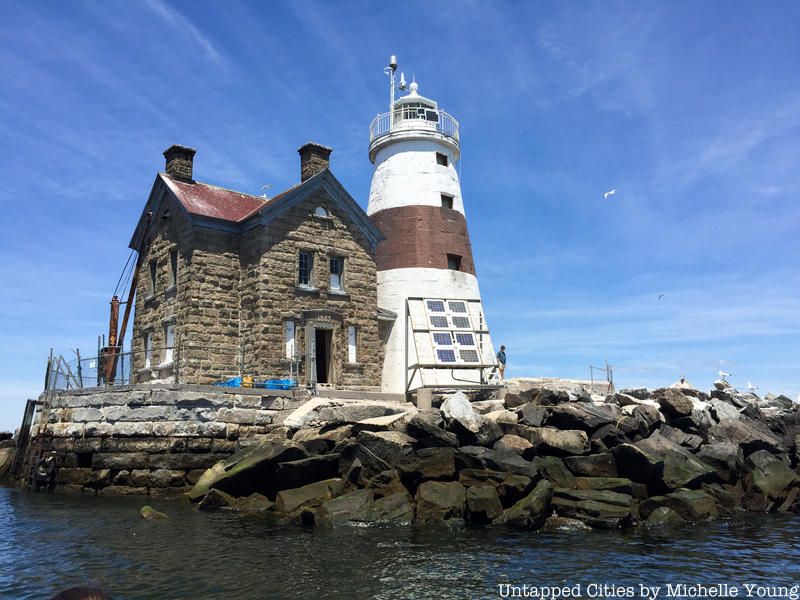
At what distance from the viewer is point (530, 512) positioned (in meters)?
13.0

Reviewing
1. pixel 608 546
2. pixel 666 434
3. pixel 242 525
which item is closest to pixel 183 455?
pixel 242 525

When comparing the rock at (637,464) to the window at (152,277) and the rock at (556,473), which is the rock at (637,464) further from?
the window at (152,277)

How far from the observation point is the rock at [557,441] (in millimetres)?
15750

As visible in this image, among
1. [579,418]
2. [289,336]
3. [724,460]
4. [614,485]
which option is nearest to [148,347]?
[289,336]

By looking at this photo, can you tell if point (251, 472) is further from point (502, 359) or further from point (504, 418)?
point (502, 359)

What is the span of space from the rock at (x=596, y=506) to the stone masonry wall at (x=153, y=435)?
891cm

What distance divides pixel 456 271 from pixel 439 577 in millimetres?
18262

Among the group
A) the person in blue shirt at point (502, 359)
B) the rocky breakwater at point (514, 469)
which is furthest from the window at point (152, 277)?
the person in blue shirt at point (502, 359)

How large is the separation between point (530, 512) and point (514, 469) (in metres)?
1.54

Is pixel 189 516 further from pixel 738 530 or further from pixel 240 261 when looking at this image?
pixel 738 530

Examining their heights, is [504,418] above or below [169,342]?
below

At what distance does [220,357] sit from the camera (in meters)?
21.7

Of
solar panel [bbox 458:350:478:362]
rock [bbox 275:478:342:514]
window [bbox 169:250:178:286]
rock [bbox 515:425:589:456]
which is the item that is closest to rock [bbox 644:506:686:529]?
rock [bbox 515:425:589:456]

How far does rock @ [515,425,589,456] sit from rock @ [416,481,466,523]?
9.09 feet
